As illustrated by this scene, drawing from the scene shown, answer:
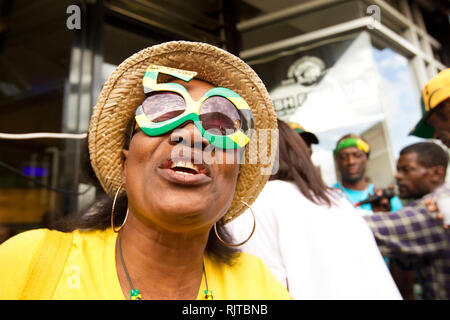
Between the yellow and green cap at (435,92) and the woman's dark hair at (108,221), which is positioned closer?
the woman's dark hair at (108,221)

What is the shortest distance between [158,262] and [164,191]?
29 centimetres

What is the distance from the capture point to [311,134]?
3.14m

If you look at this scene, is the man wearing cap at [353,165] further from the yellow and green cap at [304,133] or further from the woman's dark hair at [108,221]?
the woman's dark hair at [108,221]

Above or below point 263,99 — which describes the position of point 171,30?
above

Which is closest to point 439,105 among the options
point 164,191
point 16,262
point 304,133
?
point 304,133

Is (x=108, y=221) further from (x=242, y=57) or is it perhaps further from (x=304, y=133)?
(x=304, y=133)

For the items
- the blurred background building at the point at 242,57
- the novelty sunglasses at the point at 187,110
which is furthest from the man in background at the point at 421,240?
the novelty sunglasses at the point at 187,110

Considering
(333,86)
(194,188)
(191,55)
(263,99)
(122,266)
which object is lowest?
(122,266)

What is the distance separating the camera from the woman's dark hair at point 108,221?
1.25m

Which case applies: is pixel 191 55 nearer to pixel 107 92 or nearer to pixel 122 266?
pixel 107 92

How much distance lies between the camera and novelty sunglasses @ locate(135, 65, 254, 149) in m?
1.10

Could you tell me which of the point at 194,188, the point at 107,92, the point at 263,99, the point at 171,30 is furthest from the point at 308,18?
the point at 194,188

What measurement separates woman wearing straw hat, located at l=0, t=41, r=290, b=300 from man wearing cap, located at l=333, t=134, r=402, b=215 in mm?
2531
